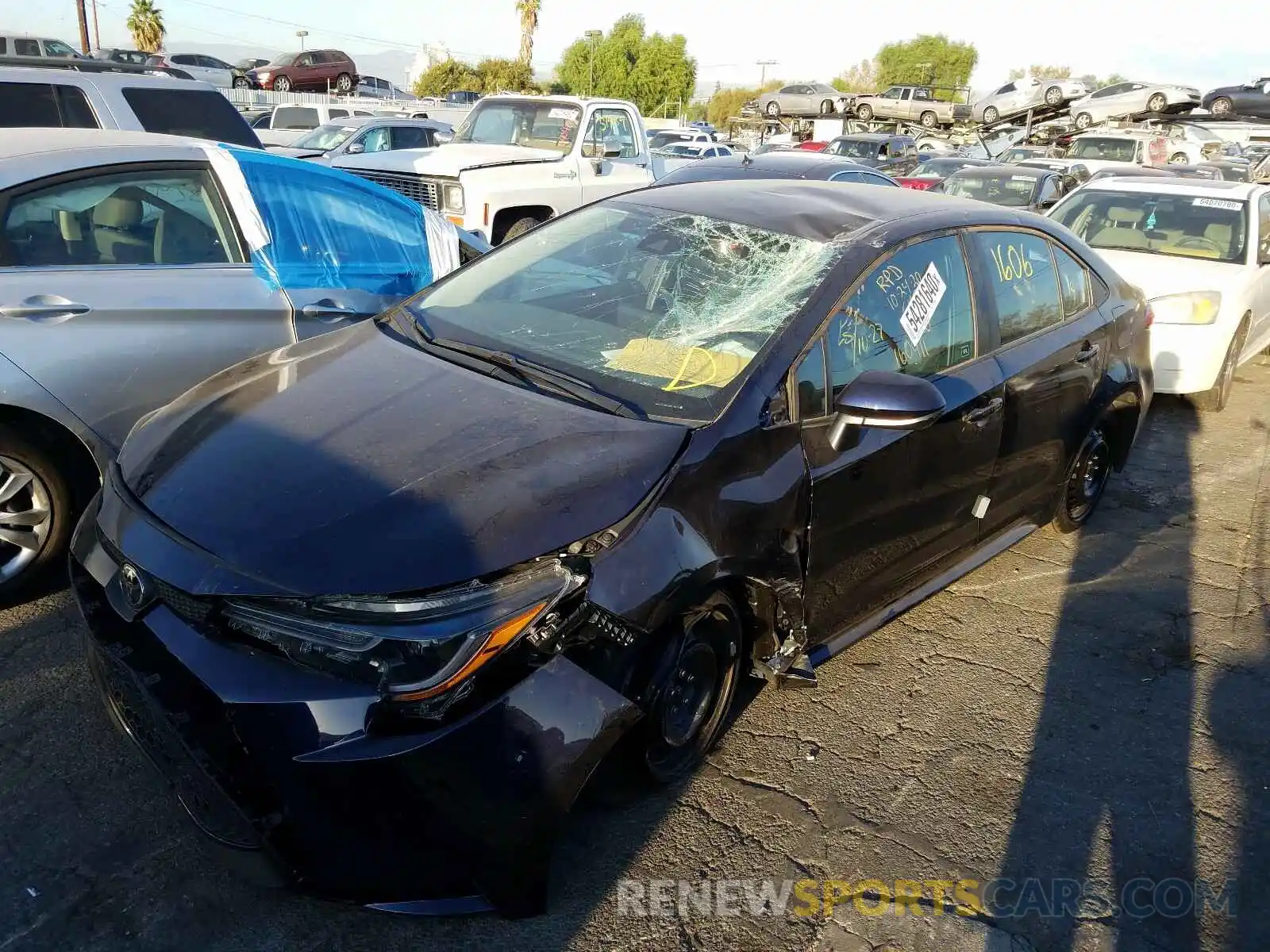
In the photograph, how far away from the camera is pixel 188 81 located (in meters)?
6.81

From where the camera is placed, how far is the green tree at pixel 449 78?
2015 inches

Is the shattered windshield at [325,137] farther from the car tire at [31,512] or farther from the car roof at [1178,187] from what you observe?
the car tire at [31,512]

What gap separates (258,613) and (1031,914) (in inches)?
83.5

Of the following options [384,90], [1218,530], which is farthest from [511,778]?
[384,90]

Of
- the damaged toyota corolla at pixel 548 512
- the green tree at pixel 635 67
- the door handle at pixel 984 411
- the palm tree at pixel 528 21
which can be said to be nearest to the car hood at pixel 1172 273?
the damaged toyota corolla at pixel 548 512

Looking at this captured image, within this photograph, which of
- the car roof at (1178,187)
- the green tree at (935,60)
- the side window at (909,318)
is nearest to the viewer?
the side window at (909,318)

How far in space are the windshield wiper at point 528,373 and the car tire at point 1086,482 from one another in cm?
267

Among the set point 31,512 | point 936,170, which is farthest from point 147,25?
point 31,512

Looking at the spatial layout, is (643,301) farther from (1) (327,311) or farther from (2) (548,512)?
(1) (327,311)

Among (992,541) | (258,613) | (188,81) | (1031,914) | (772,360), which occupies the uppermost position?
(188,81)

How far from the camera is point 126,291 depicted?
3.73 m

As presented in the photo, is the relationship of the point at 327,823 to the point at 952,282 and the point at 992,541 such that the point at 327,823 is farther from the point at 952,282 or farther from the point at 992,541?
the point at 992,541

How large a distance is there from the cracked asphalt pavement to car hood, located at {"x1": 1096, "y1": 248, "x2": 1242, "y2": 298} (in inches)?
135

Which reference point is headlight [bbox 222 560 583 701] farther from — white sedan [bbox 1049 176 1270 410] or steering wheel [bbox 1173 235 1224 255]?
steering wheel [bbox 1173 235 1224 255]
